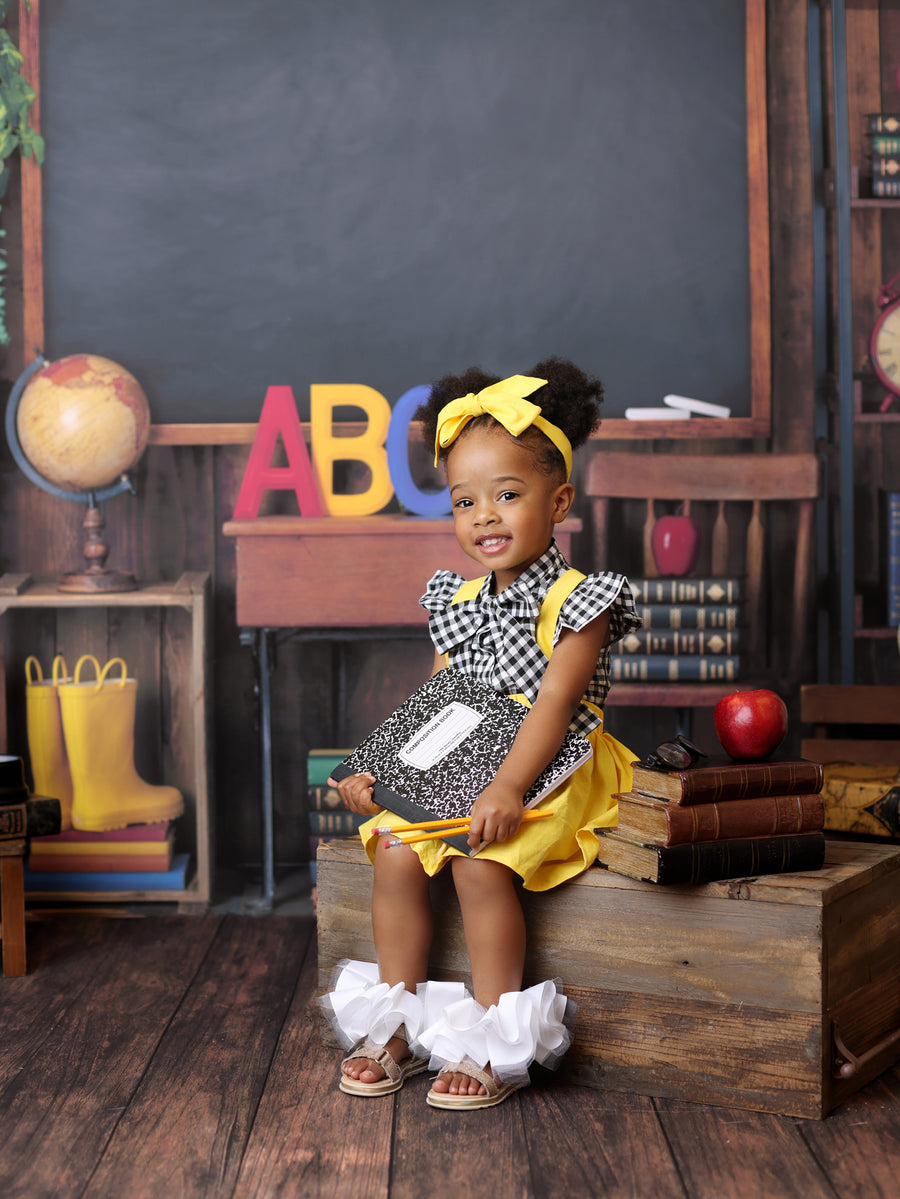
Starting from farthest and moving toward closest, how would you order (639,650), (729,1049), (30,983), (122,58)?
1. (122,58)
2. (639,650)
3. (30,983)
4. (729,1049)

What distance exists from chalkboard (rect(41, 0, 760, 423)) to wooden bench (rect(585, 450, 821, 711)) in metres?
0.20

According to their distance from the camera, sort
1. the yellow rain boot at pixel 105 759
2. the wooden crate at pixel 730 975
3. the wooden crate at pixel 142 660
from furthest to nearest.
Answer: the wooden crate at pixel 142 660, the yellow rain boot at pixel 105 759, the wooden crate at pixel 730 975

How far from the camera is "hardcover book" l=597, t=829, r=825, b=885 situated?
1.54 m

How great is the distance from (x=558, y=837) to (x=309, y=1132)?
50 centimetres

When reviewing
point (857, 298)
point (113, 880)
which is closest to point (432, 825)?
Answer: point (113, 880)

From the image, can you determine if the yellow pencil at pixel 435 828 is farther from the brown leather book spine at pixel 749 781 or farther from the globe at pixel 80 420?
the globe at pixel 80 420

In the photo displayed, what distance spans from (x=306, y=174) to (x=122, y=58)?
50cm

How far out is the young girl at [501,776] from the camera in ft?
5.24

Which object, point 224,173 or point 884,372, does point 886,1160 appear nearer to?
point 884,372

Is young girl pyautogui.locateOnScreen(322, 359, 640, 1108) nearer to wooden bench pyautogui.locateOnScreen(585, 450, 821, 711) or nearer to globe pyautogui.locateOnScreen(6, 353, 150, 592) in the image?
wooden bench pyautogui.locateOnScreen(585, 450, 821, 711)

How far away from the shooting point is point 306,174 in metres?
2.75

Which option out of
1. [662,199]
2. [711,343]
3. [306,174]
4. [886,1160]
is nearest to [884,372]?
[711,343]

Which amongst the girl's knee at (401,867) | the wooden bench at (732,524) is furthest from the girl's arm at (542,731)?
the wooden bench at (732,524)

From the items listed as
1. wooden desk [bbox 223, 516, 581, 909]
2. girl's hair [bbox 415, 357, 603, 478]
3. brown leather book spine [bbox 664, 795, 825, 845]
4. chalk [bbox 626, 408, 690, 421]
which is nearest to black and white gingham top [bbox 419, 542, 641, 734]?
girl's hair [bbox 415, 357, 603, 478]
